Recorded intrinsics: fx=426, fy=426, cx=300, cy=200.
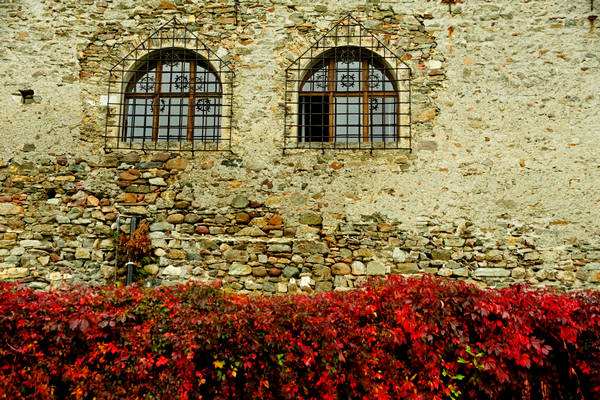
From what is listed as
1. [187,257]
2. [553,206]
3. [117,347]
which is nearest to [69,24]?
[187,257]

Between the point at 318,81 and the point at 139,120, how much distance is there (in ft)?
8.83

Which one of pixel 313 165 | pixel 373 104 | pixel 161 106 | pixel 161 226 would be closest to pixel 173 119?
pixel 161 106

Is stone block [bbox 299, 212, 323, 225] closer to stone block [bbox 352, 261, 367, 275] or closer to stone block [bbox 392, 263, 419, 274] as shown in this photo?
stone block [bbox 352, 261, 367, 275]

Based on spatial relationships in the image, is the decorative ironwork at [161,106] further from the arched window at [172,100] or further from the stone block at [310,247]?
the stone block at [310,247]

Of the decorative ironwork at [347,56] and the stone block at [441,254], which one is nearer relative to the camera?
the stone block at [441,254]

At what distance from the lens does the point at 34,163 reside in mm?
5996

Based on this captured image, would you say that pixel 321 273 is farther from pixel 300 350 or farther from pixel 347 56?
pixel 347 56

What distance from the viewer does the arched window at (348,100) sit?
20.0 feet

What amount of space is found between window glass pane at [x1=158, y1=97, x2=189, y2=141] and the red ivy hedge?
10.3 ft

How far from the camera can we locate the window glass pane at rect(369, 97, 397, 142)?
6.05 metres

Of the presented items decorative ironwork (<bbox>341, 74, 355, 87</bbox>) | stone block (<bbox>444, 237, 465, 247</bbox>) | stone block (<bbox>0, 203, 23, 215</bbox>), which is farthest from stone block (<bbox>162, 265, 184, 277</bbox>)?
stone block (<bbox>444, 237, 465, 247</bbox>)

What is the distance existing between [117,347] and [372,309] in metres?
2.06

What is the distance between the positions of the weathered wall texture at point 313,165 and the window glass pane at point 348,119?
333 mm

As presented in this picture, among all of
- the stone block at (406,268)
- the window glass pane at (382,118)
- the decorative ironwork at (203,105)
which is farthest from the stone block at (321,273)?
the decorative ironwork at (203,105)
